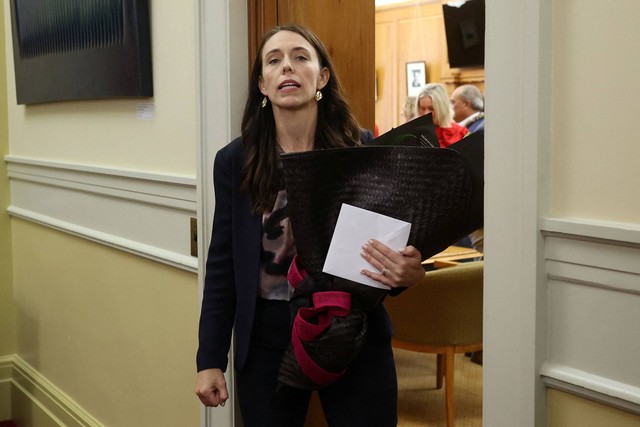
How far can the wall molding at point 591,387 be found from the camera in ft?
4.81

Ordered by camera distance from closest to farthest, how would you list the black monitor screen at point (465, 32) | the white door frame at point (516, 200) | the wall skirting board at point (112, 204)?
the white door frame at point (516, 200) → the wall skirting board at point (112, 204) → the black monitor screen at point (465, 32)

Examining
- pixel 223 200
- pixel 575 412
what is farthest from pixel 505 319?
pixel 223 200

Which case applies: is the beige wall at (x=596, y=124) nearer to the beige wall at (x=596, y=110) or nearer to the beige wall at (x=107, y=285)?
the beige wall at (x=596, y=110)

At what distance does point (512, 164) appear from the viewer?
1.61 meters

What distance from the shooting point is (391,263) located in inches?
67.4

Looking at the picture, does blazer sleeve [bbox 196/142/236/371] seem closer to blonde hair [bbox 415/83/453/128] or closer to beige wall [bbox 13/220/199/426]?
beige wall [bbox 13/220/199/426]

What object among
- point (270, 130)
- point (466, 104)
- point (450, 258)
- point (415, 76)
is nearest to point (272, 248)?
point (270, 130)

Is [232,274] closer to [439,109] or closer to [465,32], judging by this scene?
[439,109]

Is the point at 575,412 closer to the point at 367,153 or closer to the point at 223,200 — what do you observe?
the point at 367,153

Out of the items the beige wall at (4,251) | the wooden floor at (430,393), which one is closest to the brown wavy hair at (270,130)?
the wooden floor at (430,393)

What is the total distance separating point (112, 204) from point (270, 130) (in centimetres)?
142

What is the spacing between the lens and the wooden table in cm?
512

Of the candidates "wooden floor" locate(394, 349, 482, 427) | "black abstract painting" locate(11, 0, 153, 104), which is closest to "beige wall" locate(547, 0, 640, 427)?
"black abstract painting" locate(11, 0, 153, 104)

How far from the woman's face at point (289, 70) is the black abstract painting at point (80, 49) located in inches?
40.1
